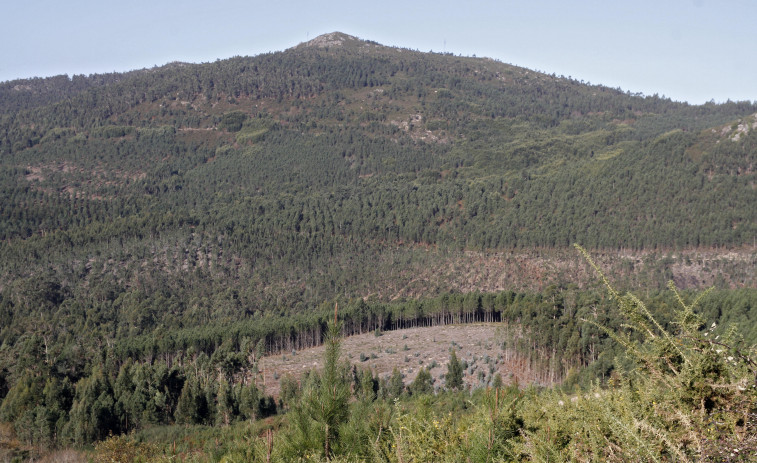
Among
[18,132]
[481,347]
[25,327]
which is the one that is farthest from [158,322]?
[18,132]

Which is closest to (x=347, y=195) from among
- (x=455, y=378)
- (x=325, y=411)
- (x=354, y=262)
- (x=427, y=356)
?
(x=354, y=262)

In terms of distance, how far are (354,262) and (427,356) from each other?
140ft

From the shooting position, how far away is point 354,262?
95438 mm

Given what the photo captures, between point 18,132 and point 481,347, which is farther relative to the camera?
point 18,132

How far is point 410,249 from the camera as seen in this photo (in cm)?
10088

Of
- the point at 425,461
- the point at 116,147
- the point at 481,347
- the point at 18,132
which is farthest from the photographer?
the point at 18,132

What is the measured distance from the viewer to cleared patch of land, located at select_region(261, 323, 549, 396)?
152ft

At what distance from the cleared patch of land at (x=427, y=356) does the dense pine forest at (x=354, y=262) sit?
213 centimetres

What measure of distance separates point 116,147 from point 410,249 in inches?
3824

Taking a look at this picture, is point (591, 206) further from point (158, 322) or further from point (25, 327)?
point (25, 327)

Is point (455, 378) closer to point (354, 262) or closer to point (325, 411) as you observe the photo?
point (325, 411)

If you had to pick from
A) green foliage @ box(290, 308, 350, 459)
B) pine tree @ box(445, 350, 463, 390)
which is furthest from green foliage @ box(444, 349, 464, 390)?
green foliage @ box(290, 308, 350, 459)

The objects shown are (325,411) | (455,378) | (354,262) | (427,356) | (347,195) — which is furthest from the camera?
(347,195)

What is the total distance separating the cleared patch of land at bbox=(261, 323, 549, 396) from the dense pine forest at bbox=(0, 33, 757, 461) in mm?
2134
